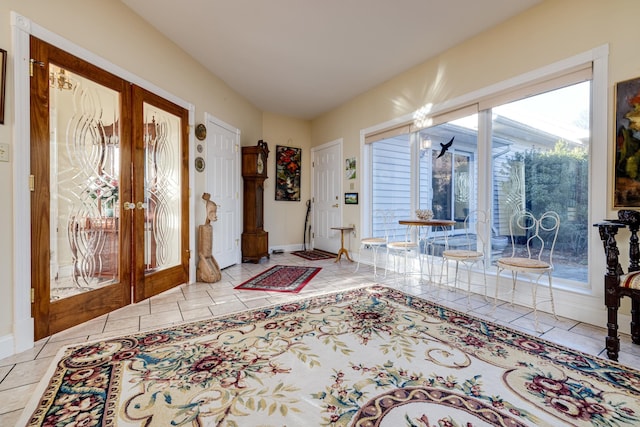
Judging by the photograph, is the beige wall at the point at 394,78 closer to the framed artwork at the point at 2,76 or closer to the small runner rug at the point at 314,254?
the framed artwork at the point at 2,76

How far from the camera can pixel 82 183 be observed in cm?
239

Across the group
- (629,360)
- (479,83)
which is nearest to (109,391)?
(629,360)

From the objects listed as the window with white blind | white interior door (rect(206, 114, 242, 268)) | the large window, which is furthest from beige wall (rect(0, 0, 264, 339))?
the large window

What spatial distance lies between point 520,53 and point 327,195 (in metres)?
3.68

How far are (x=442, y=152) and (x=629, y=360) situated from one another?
270 cm

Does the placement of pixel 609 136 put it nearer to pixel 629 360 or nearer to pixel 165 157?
pixel 629 360


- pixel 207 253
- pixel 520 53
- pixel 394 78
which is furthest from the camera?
pixel 394 78

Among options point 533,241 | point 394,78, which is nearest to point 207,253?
point 394,78

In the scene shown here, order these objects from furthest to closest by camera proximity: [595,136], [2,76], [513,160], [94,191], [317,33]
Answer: [317,33] → [513,160] → [94,191] → [595,136] → [2,76]

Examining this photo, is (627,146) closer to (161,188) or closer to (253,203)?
(161,188)

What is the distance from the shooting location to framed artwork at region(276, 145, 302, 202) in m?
5.88

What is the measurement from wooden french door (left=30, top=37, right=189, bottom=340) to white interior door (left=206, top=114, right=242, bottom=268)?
76 cm

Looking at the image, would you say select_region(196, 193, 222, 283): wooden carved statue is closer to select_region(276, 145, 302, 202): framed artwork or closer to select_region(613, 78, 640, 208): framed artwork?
select_region(276, 145, 302, 202): framed artwork

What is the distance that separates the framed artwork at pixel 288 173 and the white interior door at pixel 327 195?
372 millimetres
